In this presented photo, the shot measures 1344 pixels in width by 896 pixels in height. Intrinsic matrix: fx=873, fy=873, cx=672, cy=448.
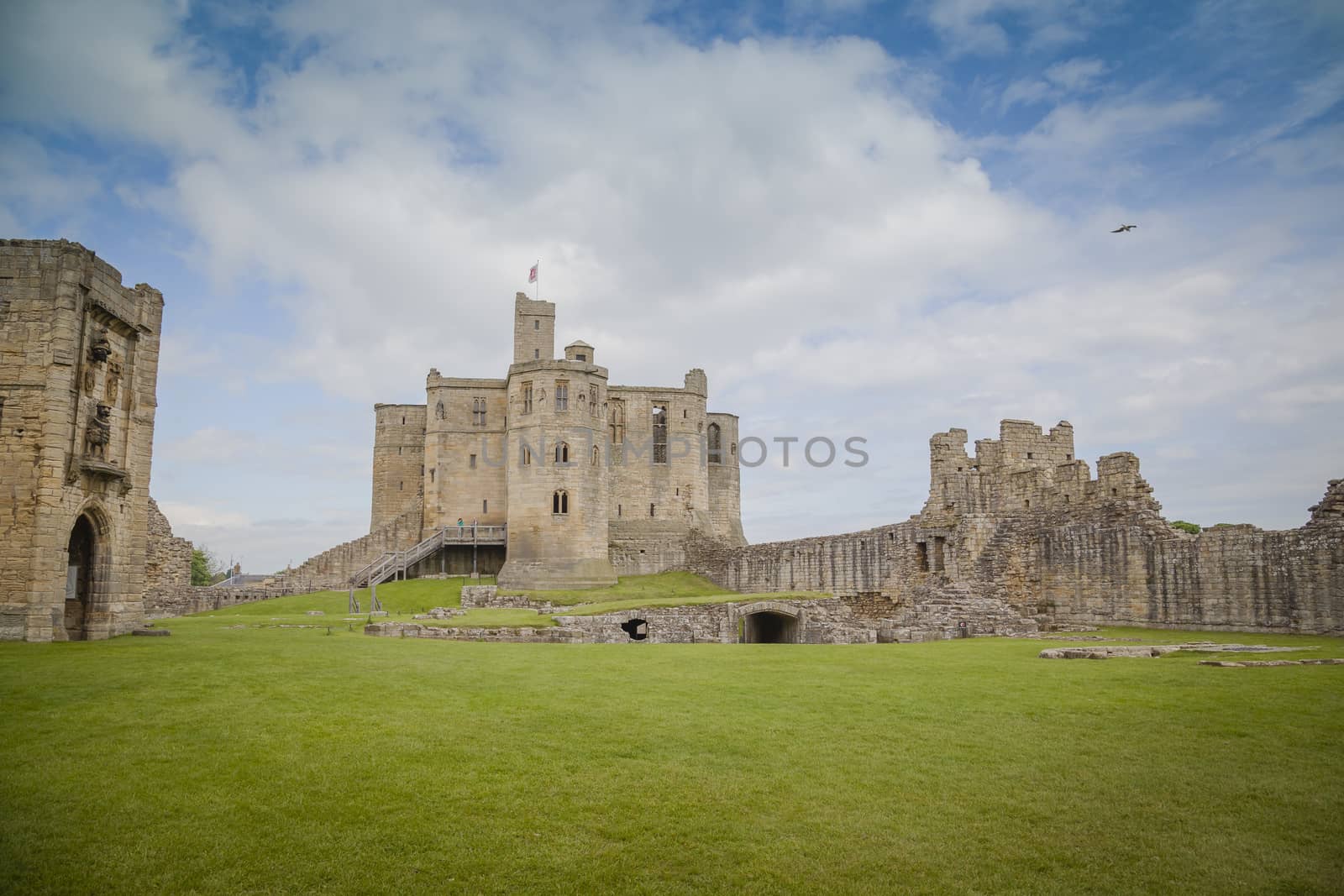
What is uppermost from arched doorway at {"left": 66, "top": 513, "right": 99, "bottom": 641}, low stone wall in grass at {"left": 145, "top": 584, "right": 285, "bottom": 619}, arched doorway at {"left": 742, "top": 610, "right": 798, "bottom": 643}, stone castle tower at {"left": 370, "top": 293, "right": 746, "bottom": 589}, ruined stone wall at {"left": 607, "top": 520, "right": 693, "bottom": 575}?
stone castle tower at {"left": 370, "top": 293, "right": 746, "bottom": 589}

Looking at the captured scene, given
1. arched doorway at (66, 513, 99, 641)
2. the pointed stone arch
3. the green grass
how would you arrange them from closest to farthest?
the pointed stone arch → arched doorway at (66, 513, 99, 641) → the green grass

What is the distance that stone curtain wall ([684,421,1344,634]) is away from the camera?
67.7 feet

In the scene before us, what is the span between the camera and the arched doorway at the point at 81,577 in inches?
736

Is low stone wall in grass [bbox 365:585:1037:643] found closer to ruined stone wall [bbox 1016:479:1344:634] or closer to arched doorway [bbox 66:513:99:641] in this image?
ruined stone wall [bbox 1016:479:1344:634]

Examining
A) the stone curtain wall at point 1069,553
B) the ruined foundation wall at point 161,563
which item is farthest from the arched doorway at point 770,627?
the ruined foundation wall at point 161,563

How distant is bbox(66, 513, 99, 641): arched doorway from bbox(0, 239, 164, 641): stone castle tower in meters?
0.03

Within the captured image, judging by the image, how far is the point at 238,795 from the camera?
762cm

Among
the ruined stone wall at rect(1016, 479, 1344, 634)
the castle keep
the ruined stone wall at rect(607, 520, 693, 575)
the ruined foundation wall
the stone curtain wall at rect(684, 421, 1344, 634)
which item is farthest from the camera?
the ruined stone wall at rect(607, 520, 693, 575)

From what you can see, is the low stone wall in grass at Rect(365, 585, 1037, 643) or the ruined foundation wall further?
the ruined foundation wall

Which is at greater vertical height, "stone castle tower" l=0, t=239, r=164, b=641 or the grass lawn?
"stone castle tower" l=0, t=239, r=164, b=641

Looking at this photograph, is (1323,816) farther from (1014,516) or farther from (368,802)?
(1014,516)

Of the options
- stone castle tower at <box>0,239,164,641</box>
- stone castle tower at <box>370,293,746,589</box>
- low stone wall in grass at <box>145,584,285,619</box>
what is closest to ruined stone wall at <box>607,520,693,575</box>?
stone castle tower at <box>370,293,746,589</box>

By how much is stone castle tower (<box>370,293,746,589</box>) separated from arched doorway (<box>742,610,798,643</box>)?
12.8 metres

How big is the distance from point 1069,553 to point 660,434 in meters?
35.8
